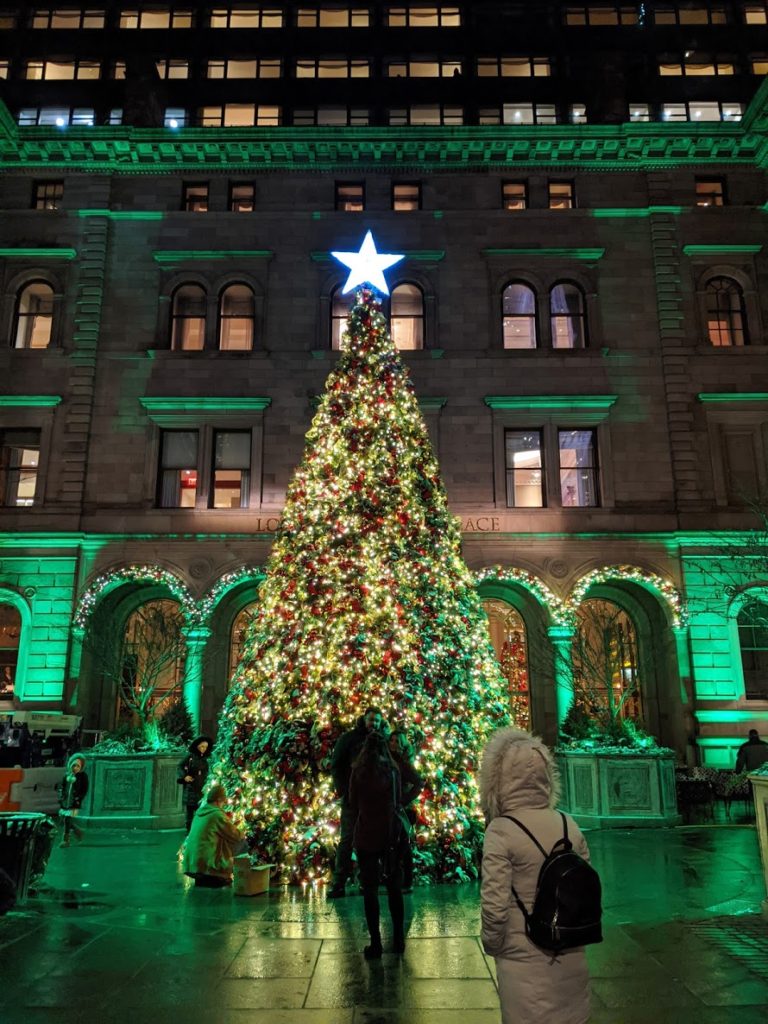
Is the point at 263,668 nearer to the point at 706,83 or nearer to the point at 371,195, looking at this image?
the point at 371,195

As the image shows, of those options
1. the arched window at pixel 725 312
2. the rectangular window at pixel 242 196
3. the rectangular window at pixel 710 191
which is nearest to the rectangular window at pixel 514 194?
the rectangular window at pixel 710 191

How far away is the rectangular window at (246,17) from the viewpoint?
29125 millimetres

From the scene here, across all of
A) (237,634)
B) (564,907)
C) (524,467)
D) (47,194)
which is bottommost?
(564,907)

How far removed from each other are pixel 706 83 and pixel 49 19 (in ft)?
80.6

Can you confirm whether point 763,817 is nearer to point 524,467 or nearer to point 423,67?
point 524,467

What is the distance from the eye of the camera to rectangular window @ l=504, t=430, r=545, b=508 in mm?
21812

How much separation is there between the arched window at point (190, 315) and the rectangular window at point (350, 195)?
200 inches

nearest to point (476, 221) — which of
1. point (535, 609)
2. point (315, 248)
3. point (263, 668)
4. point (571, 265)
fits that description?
point (571, 265)

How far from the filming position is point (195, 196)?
24000 mm

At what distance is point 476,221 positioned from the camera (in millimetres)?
23438

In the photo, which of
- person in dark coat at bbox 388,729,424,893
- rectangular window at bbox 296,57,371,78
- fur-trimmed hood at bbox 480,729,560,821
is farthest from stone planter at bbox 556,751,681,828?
rectangular window at bbox 296,57,371,78

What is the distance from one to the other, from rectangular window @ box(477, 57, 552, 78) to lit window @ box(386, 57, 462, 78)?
3.04ft

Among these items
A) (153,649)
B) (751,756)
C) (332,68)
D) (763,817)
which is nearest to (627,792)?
(751,756)

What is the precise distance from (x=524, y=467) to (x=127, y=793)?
43.3ft
